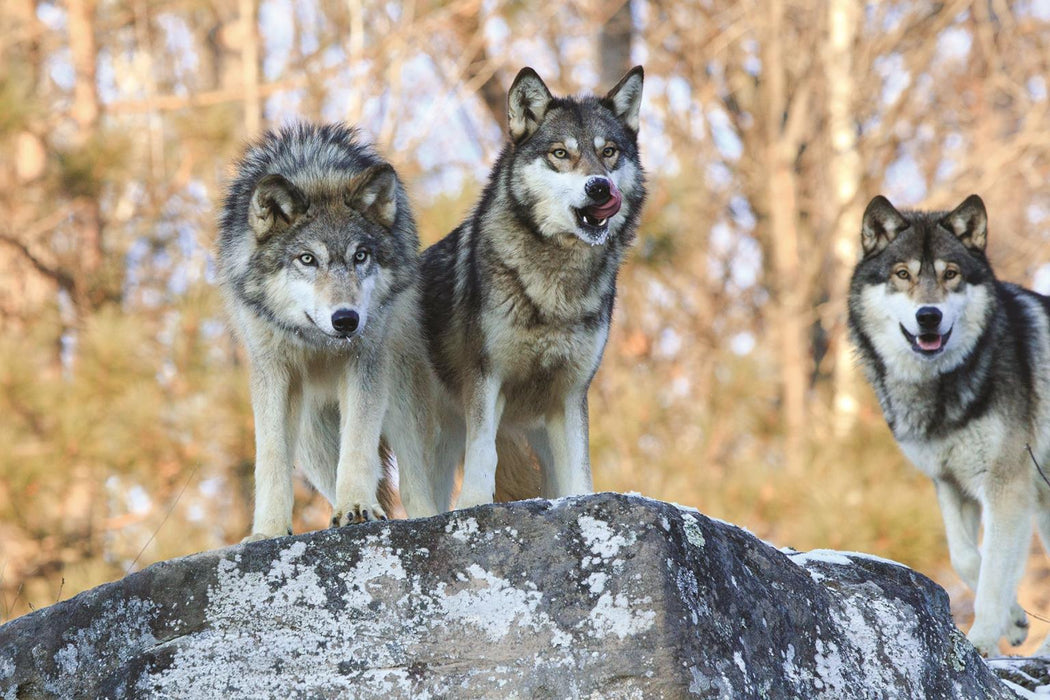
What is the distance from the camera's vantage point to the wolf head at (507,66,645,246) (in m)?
5.80

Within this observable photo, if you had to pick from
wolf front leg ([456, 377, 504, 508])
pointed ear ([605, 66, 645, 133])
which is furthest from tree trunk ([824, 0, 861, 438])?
wolf front leg ([456, 377, 504, 508])

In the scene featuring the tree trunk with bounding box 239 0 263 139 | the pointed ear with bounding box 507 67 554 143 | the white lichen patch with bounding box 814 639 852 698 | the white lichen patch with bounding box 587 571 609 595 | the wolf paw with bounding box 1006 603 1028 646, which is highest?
the tree trunk with bounding box 239 0 263 139

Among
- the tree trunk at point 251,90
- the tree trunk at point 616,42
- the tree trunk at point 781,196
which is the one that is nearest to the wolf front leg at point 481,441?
the tree trunk at point 251,90

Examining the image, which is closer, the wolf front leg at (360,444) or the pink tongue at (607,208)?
the wolf front leg at (360,444)

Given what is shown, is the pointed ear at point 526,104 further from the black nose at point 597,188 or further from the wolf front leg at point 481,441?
the wolf front leg at point 481,441

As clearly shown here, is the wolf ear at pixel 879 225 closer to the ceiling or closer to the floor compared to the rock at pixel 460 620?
closer to the ceiling

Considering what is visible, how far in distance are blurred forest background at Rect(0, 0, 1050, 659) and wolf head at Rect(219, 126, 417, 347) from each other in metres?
1.62

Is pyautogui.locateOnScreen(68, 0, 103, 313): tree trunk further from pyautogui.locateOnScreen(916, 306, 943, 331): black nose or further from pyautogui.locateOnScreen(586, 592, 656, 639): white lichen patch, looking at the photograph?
pyautogui.locateOnScreen(586, 592, 656, 639): white lichen patch

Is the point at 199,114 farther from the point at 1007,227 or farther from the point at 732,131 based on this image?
the point at 1007,227

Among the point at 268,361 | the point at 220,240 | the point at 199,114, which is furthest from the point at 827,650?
the point at 199,114

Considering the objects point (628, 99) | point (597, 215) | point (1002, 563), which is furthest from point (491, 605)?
point (1002, 563)

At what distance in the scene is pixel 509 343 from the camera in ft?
19.1

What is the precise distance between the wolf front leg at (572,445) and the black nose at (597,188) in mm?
908

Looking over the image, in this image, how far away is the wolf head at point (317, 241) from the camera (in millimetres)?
5133
